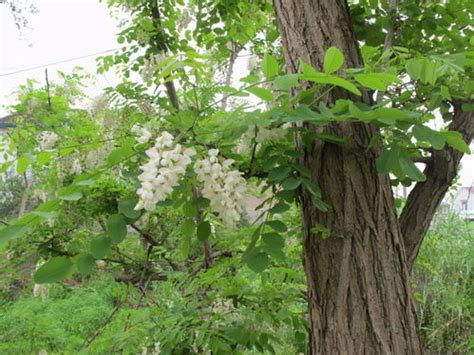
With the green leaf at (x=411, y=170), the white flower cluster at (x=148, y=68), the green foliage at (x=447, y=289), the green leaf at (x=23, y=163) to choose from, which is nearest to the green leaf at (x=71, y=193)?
the green leaf at (x=23, y=163)

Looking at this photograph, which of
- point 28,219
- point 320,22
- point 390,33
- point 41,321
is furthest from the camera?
point 41,321

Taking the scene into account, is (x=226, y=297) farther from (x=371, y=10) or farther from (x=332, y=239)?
(x=371, y=10)

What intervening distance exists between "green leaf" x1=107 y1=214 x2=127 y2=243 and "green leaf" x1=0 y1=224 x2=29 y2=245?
120 millimetres

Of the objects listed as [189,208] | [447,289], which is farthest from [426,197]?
[447,289]

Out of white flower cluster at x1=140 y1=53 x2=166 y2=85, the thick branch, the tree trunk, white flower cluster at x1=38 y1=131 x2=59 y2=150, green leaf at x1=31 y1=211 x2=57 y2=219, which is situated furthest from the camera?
white flower cluster at x1=140 y1=53 x2=166 y2=85

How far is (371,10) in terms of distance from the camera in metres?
1.21

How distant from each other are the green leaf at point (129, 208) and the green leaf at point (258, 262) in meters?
0.20

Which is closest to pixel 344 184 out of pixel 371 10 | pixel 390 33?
pixel 390 33

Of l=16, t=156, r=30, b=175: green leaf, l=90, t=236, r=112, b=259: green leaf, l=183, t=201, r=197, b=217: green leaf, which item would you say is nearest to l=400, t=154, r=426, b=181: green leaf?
l=183, t=201, r=197, b=217: green leaf

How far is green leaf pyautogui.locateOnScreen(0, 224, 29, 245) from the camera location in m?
0.59

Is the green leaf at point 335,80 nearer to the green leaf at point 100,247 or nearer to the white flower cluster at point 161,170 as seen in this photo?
the white flower cluster at point 161,170

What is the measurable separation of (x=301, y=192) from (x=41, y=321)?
8.08ft

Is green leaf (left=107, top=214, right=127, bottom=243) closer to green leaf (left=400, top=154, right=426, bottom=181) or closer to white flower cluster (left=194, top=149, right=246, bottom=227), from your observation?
white flower cluster (left=194, top=149, right=246, bottom=227)

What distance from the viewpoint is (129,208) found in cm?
69
